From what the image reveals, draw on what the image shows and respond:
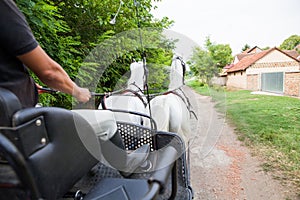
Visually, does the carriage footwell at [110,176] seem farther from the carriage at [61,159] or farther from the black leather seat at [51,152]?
the black leather seat at [51,152]

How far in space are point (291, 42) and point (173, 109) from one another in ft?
186

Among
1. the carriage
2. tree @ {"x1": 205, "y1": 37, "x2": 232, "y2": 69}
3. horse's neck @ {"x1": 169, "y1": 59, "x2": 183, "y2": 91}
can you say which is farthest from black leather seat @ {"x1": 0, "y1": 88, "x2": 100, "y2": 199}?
tree @ {"x1": 205, "y1": 37, "x2": 232, "y2": 69}

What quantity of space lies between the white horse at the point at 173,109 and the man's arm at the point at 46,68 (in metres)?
1.45

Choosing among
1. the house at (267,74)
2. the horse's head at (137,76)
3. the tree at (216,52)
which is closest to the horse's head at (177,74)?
the horse's head at (137,76)

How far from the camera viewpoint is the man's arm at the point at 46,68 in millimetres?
812

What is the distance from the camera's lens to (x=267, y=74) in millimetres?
14430

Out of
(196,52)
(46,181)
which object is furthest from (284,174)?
(46,181)

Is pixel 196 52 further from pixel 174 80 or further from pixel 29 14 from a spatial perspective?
pixel 29 14

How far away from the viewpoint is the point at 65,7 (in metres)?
3.88

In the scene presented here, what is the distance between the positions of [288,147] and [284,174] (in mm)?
973

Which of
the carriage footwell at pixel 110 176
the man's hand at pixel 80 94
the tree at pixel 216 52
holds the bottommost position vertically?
the carriage footwell at pixel 110 176

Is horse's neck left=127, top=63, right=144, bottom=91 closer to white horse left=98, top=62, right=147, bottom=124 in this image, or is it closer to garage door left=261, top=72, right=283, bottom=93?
white horse left=98, top=62, right=147, bottom=124

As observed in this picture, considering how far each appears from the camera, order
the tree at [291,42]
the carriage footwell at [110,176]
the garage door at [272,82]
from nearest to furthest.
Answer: the carriage footwell at [110,176] → the garage door at [272,82] → the tree at [291,42]

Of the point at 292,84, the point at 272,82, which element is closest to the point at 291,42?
the point at 272,82
